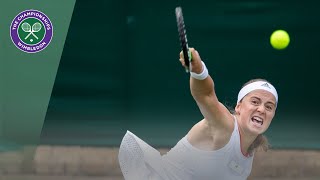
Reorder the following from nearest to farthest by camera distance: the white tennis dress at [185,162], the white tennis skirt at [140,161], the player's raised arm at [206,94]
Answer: the player's raised arm at [206,94] → the white tennis dress at [185,162] → the white tennis skirt at [140,161]

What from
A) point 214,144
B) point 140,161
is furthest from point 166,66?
point 214,144

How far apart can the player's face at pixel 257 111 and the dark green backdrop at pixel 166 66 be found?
305 centimetres

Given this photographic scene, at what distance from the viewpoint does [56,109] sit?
22.1 ft

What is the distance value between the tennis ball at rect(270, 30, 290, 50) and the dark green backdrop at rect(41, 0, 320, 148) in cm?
A: 17

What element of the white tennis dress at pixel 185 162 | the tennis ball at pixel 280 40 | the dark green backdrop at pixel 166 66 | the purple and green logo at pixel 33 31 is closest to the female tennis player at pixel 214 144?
the white tennis dress at pixel 185 162

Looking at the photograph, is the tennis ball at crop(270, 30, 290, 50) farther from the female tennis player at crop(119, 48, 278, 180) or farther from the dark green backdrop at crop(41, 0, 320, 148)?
the female tennis player at crop(119, 48, 278, 180)

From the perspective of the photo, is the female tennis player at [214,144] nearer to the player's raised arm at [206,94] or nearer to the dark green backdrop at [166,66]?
the player's raised arm at [206,94]

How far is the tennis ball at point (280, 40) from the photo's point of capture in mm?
6253

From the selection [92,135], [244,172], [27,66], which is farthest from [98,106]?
[244,172]

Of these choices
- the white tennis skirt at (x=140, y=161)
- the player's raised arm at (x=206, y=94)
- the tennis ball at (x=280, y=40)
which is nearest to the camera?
the player's raised arm at (x=206, y=94)

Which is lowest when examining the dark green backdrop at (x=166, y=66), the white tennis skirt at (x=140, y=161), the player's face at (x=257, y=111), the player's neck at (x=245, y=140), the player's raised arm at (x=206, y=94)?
the dark green backdrop at (x=166, y=66)

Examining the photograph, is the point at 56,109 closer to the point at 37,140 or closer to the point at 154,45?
the point at 37,140

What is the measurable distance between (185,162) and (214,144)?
21cm

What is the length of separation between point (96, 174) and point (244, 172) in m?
3.03
